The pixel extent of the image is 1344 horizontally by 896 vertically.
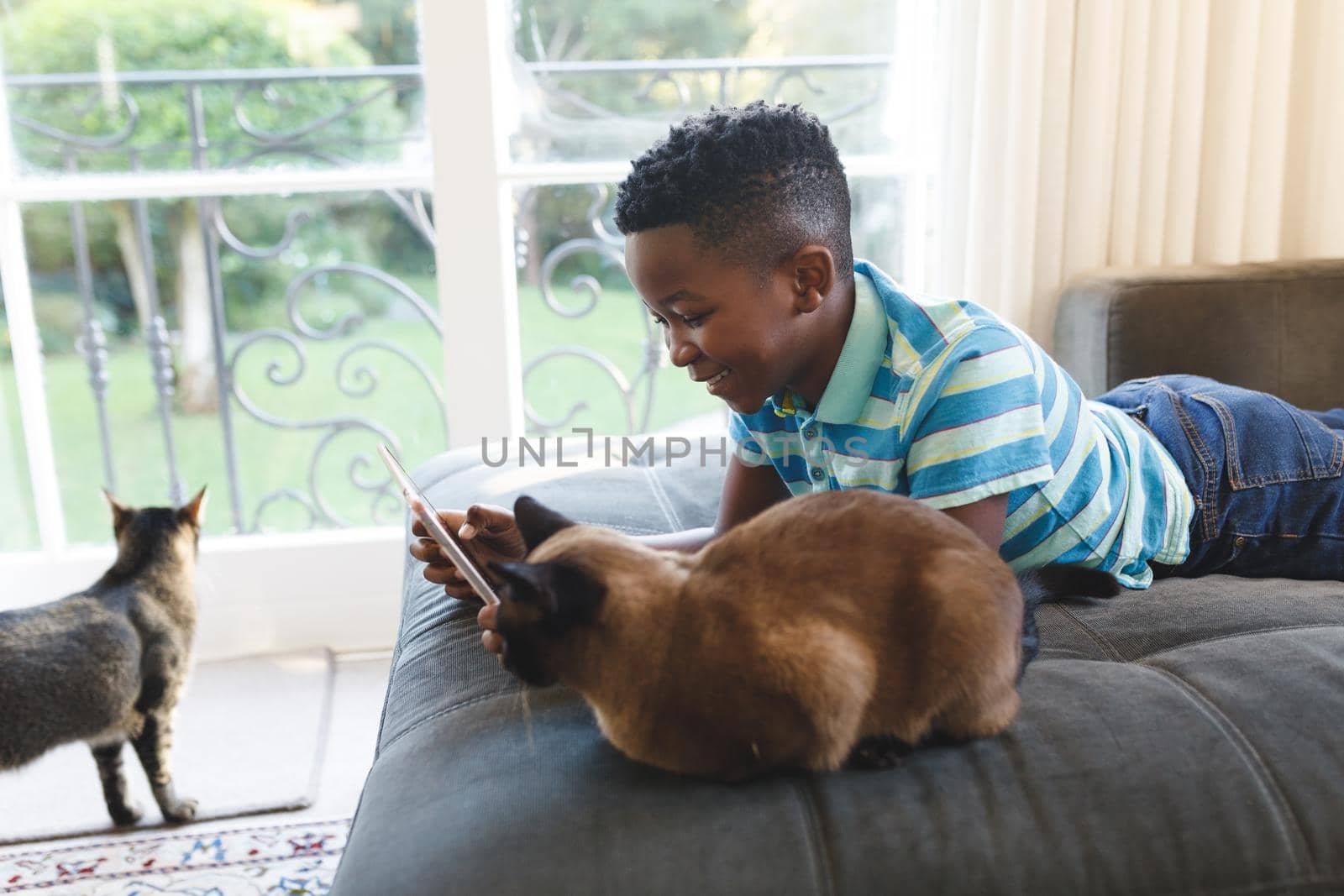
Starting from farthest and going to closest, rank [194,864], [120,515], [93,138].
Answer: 1. [93,138]
2. [120,515]
3. [194,864]

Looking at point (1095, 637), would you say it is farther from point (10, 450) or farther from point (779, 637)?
point (10, 450)

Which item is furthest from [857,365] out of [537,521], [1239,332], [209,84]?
[209,84]

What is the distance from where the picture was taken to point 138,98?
2.26m

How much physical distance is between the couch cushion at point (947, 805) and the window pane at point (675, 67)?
156cm

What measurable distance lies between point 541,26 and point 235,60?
0.65 m

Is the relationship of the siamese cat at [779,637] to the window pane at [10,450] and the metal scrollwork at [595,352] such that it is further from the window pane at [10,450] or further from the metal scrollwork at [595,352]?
the window pane at [10,450]

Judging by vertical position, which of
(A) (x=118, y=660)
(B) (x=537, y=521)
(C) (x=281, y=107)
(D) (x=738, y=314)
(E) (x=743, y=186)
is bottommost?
(A) (x=118, y=660)

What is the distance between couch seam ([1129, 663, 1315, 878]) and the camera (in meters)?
0.82

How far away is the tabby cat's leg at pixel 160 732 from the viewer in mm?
1615

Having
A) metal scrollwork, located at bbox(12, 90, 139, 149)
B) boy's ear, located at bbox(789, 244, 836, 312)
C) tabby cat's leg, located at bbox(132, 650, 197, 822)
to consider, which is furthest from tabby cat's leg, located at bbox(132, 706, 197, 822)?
metal scrollwork, located at bbox(12, 90, 139, 149)

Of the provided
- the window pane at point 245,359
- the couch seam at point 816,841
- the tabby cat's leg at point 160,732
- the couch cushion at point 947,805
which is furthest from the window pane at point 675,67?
the couch seam at point 816,841

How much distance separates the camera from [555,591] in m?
0.78

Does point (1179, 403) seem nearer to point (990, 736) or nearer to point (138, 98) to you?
point (990, 736)

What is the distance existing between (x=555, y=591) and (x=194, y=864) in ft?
3.57
